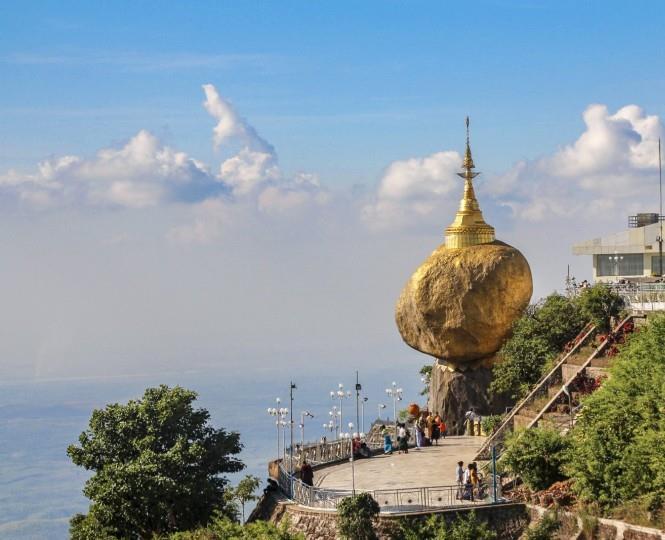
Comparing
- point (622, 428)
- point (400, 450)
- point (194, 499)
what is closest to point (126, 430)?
point (194, 499)

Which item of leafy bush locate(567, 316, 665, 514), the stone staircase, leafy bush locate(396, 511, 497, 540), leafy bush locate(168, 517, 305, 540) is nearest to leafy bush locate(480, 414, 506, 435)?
the stone staircase

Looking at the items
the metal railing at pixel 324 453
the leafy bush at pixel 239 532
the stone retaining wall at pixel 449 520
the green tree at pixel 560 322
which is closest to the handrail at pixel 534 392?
the green tree at pixel 560 322

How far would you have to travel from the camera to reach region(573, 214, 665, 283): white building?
68062 millimetres

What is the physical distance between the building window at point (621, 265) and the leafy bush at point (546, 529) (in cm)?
3630

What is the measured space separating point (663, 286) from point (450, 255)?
9053 mm

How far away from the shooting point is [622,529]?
108ft

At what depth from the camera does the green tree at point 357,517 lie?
116ft

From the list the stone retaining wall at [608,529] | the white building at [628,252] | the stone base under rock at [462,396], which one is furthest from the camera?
the white building at [628,252]

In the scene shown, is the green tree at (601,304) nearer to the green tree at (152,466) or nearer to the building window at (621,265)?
the green tree at (152,466)

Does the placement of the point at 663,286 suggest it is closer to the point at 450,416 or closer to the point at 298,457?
the point at 450,416

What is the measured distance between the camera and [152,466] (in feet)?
138

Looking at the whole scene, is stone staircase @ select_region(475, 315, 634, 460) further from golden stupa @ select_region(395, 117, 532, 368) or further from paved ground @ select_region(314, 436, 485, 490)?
golden stupa @ select_region(395, 117, 532, 368)

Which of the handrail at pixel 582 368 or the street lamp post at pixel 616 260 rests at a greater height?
the street lamp post at pixel 616 260

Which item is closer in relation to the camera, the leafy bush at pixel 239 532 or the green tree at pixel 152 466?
the leafy bush at pixel 239 532
